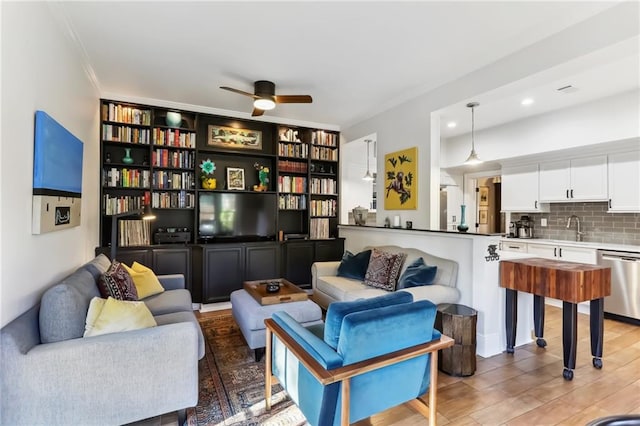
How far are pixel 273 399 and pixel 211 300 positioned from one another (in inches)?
95.9

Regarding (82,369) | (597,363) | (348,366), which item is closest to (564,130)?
(597,363)

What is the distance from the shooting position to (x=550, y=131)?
452cm

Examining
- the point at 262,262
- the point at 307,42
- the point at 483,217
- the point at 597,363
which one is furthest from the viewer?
the point at 483,217

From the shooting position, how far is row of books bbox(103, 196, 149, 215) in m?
4.10

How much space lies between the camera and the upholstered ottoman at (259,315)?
8.89ft

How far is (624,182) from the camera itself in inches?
155

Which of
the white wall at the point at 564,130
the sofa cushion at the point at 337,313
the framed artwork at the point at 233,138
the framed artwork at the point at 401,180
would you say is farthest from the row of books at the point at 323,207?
the sofa cushion at the point at 337,313

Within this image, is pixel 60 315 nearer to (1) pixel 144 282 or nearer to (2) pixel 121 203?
(1) pixel 144 282

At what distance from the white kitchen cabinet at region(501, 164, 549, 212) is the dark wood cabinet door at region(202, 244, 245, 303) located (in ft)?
14.3

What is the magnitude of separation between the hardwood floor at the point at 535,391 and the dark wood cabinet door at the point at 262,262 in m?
2.80

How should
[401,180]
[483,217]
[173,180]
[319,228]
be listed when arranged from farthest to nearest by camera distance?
[483,217] → [319,228] → [173,180] → [401,180]

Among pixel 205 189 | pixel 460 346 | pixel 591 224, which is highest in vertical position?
pixel 205 189

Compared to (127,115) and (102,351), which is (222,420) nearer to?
(102,351)

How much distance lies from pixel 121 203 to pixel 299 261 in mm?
2620
